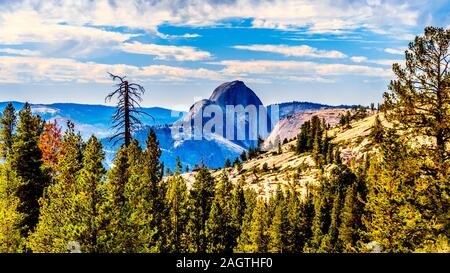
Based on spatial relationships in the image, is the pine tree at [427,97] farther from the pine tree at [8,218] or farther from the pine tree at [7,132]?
the pine tree at [7,132]

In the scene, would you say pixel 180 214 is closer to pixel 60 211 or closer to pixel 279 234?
pixel 279 234

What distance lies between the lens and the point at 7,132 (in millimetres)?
52281

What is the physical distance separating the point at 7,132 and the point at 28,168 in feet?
39.5

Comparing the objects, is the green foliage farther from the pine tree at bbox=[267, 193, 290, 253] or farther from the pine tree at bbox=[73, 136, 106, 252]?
the pine tree at bbox=[73, 136, 106, 252]

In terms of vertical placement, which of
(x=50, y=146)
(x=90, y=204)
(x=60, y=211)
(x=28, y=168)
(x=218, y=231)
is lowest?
(x=218, y=231)

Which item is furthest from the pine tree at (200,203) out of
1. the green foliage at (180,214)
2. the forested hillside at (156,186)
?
the forested hillside at (156,186)

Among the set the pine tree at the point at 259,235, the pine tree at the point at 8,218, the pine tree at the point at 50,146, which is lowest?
the pine tree at the point at 259,235

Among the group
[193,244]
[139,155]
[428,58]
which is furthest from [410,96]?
[193,244]

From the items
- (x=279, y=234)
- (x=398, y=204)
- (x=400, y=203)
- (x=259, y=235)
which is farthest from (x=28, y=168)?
(x=400, y=203)

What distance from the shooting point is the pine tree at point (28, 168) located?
1639 inches

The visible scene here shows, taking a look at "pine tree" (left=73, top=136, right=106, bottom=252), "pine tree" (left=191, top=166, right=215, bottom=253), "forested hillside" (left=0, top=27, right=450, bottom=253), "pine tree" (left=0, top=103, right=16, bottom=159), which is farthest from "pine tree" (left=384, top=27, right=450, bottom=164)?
"pine tree" (left=0, top=103, right=16, bottom=159)

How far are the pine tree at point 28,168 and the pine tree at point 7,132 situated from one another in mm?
4987

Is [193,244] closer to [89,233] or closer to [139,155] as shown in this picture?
[139,155]

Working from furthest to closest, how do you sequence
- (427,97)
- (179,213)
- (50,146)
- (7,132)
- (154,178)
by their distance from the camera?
(7,132) < (179,213) < (50,146) < (154,178) < (427,97)
